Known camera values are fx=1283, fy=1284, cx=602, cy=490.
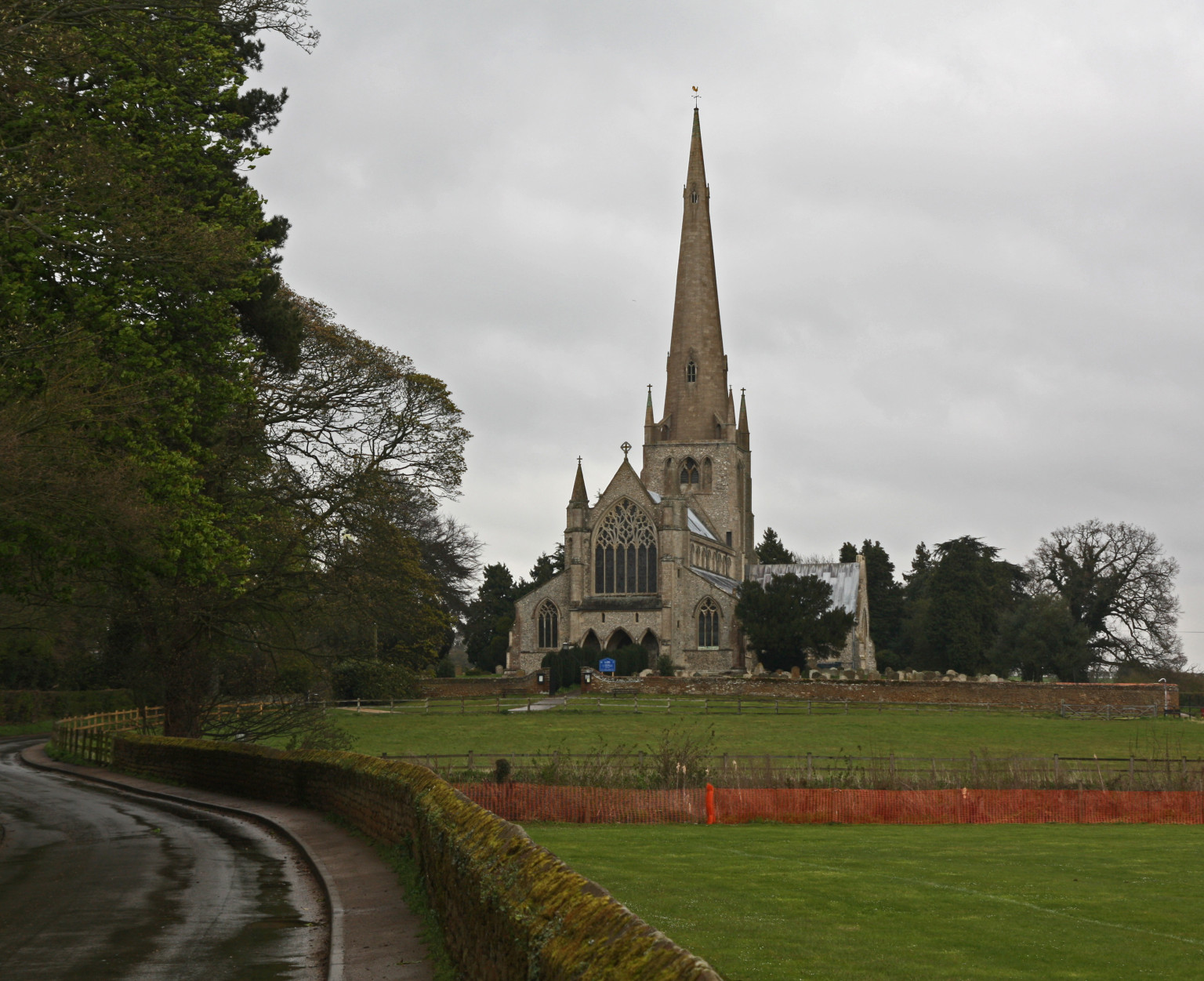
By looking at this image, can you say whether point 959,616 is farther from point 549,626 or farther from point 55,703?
point 55,703

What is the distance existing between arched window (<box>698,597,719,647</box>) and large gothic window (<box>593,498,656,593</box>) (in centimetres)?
325

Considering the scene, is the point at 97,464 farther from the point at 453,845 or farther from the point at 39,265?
the point at 453,845

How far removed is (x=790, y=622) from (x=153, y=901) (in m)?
61.3

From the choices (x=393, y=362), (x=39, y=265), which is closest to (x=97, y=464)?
(x=39, y=265)

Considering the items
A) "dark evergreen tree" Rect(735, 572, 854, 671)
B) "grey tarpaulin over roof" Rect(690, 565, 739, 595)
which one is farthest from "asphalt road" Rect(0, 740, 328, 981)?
"grey tarpaulin over roof" Rect(690, 565, 739, 595)

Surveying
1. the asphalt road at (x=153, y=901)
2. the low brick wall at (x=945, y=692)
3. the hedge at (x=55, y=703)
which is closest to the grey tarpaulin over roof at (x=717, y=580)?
A: the low brick wall at (x=945, y=692)

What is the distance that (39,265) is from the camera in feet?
53.5

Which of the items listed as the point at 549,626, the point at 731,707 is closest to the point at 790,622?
the point at 549,626

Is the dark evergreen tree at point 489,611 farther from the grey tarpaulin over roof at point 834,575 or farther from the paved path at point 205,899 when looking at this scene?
the paved path at point 205,899

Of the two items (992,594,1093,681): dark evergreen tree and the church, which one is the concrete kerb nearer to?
the church

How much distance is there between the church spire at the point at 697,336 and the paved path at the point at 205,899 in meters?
68.3

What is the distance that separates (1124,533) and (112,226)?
80.6 m

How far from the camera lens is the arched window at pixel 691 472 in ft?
293

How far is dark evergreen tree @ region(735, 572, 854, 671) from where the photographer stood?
72500mm
